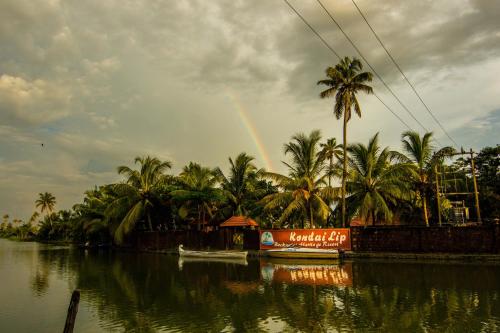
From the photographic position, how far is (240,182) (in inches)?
1638

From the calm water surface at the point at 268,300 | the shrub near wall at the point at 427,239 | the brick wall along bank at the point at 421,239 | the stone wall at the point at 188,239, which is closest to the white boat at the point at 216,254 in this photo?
the stone wall at the point at 188,239

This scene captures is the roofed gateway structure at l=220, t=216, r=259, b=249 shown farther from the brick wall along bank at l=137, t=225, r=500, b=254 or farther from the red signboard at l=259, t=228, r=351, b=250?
the red signboard at l=259, t=228, r=351, b=250

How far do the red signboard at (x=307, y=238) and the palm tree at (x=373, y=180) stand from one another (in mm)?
2599

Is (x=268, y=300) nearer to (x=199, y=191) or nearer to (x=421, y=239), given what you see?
(x=421, y=239)

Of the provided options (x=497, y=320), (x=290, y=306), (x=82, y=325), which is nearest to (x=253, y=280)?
(x=290, y=306)

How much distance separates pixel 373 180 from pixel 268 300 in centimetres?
2076

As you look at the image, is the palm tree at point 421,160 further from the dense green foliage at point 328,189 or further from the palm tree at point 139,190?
the palm tree at point 139,190

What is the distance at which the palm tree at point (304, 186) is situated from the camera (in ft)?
113

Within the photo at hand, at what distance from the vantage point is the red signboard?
3312cm

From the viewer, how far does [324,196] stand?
117 feet

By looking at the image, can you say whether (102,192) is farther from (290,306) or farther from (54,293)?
(290,306)

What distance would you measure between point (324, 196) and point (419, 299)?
19.5m

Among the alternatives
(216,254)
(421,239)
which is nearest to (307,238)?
(216,254)

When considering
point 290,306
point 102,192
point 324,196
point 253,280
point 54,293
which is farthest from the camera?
point 102,192
